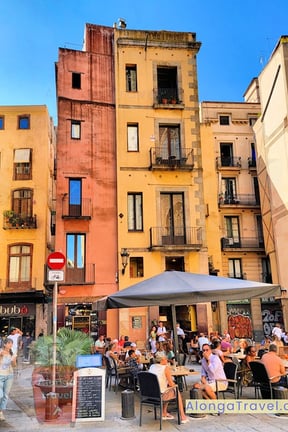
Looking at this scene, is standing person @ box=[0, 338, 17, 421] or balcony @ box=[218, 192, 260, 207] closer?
standing person @ box=[0, 338, 17, 421]

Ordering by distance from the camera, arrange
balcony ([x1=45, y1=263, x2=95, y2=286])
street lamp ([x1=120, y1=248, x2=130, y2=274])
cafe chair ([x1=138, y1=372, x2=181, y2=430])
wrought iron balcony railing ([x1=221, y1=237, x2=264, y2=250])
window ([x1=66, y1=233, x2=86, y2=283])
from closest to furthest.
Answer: cafe chair ([x1=138, y1=372, x2=181, y2=430]) < street lamp ([x1=120, y1=248, x2=130, y2=274]) < balcony ([x1=45, y1=263, x2=95, y2=286]) < window ([x1=66, y1=233, x2=86, y2=283]) < wrought iron balcony railing ([x1=221, y1=237, x2=264, y2=250])

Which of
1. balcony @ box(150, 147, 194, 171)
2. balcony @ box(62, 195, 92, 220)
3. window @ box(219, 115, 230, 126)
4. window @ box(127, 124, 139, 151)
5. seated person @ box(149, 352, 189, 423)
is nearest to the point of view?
seated person @ box(149, 352, 189, 423)

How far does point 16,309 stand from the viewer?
24.3m

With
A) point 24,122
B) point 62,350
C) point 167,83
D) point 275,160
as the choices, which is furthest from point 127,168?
point 62,350

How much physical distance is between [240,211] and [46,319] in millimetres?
16508

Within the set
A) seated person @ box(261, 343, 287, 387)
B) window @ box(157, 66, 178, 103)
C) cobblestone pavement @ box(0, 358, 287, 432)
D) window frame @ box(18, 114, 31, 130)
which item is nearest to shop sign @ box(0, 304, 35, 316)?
window frame @ box(18, 114, 31, 130)

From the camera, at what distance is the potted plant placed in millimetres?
8727

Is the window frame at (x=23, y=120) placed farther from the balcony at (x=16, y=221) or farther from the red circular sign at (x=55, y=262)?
the red circular sign at (x=55, y=262)

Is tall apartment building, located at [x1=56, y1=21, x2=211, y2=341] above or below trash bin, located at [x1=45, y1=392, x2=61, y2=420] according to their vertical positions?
above

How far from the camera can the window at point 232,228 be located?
31.8 metres

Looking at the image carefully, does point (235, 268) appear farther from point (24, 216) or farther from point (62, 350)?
point (62, 350)

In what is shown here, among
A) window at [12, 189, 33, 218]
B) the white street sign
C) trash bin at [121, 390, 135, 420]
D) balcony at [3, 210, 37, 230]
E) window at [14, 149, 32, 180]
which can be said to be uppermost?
window at [14, 149, 32, 180]

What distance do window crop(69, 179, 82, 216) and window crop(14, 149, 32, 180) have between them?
4815 millimetres

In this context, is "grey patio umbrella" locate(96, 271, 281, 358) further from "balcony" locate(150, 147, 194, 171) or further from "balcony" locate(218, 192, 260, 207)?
"balcony" locate(218, 192, 260, 207)
